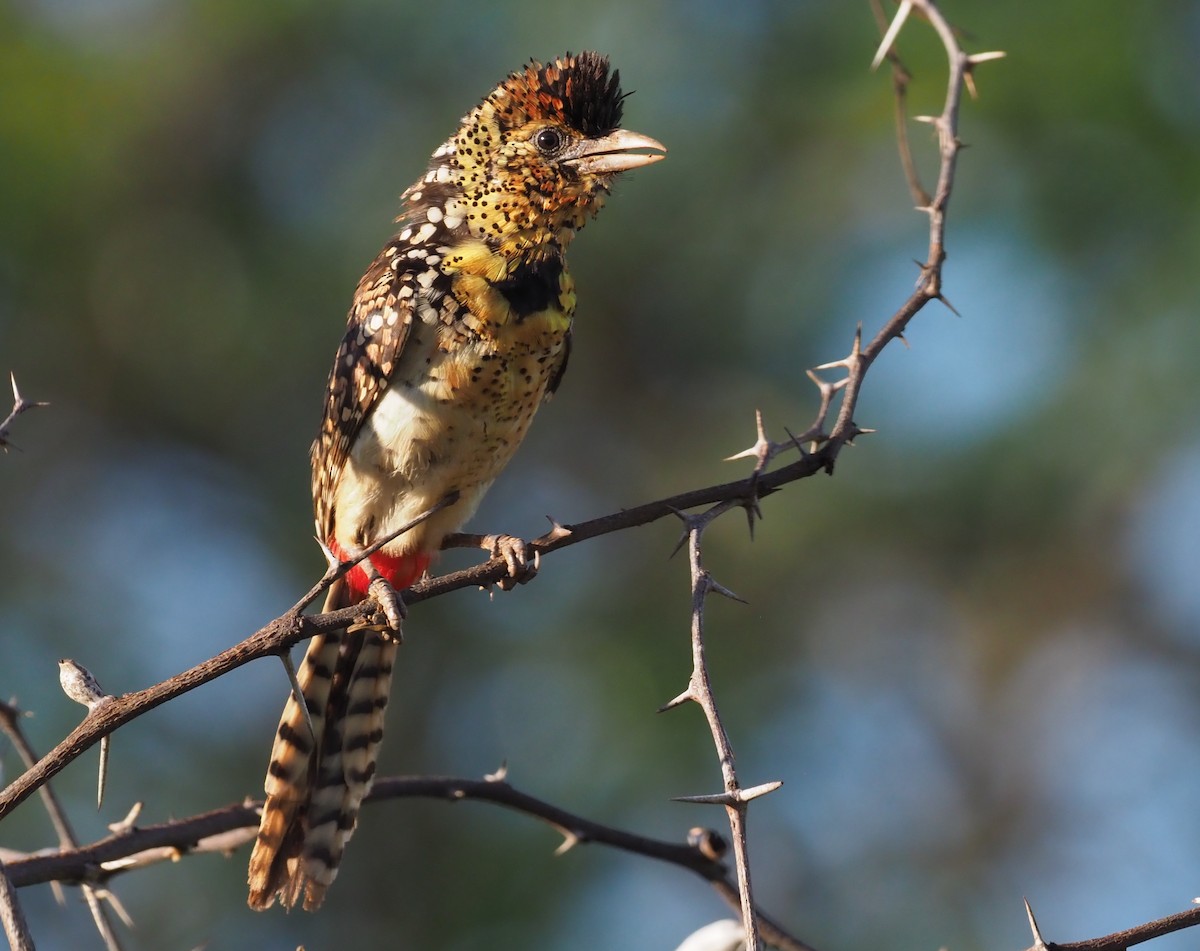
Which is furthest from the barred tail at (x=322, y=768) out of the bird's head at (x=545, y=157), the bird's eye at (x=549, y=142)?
the bird's eye at (x=549, y=142)

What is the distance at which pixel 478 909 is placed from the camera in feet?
21.8

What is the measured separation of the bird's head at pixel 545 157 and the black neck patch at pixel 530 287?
0.15ft

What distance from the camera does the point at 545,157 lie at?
3436 mm

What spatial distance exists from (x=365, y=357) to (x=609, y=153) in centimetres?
76

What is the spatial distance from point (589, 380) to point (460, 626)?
1640mm

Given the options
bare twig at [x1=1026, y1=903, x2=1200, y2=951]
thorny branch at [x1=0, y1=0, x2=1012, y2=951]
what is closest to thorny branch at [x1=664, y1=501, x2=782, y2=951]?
thorny branch at [x1=0, y1=0, x2=1012, y2=951]

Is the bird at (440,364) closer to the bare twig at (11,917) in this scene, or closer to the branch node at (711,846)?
the branch node at (711,846)

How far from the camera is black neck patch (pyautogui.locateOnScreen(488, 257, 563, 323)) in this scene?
11.0 ft

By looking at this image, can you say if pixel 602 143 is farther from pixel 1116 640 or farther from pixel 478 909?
pixel 1116 640

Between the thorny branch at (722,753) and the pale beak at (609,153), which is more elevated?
the pale beak at (609,153)

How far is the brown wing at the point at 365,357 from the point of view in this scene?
11.1 feet

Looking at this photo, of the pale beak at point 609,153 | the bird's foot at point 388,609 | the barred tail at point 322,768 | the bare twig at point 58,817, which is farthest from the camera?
the pale beak at point 609,153

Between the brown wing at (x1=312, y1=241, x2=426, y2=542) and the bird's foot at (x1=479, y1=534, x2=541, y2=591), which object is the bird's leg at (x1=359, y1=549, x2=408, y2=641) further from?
the brown wing at (x1=312, y1=241, x2=426, y2=542)

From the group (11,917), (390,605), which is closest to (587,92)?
(390,605)
